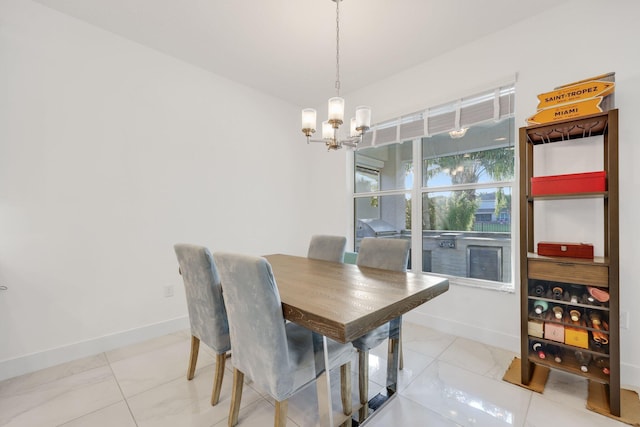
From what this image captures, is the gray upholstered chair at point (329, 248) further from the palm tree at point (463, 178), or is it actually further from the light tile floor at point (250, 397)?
the palm tree at point (463, 178)

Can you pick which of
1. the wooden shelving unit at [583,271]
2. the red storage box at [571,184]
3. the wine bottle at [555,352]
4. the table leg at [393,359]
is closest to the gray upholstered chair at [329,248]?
the table leg at [393,359]

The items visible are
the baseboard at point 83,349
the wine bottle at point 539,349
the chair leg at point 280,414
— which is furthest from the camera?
the baseboard at point 83,349

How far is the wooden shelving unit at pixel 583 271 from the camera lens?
62.3 inches

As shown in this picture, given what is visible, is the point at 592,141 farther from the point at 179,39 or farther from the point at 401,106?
the point at 179,39

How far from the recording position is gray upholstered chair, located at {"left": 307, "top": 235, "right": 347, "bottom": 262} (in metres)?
2.58

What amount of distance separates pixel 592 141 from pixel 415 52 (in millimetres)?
1661

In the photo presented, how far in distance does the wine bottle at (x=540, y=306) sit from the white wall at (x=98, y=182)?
9.34 feet

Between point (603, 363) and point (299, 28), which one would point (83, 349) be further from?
point (603, 363)

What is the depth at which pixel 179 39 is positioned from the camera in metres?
2.58

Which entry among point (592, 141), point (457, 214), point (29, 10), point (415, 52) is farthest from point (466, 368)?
point (29, 10)

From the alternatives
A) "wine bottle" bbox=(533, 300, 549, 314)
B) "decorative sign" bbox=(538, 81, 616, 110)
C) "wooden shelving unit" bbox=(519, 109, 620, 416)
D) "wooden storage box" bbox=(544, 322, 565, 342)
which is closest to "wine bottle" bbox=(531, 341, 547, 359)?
"wooden shelving unit" bbox=(519, 109, 620, 416)

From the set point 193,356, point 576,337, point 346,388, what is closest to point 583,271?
point 576,337

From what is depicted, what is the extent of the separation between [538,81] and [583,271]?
1530mm

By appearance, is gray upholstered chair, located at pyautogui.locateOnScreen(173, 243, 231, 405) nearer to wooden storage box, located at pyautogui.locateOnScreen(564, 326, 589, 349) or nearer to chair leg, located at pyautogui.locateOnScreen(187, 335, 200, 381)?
chair leg, located at pyautogui.locateOnScreen(187, 335, 200, 381)
